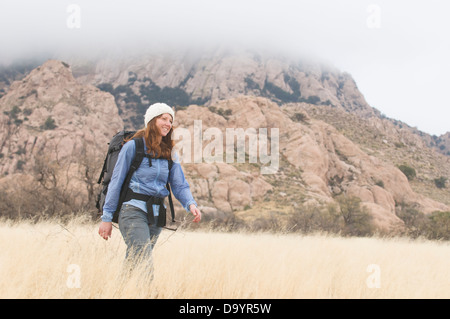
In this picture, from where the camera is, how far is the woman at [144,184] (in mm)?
2980

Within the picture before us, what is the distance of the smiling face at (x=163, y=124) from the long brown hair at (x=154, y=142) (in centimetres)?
4

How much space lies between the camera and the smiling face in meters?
3.31

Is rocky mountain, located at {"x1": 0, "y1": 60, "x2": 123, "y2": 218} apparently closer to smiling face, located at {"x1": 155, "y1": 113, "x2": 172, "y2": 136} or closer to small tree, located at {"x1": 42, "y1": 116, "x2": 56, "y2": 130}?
small tree, located at {"x1": 42, "y1": 116, "x2": 56, "y2": 130}

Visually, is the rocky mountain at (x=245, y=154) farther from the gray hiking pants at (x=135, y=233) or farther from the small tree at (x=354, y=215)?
the gray hiking pants at (x=135, y=233)

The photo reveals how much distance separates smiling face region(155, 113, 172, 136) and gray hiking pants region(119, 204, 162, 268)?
81cm

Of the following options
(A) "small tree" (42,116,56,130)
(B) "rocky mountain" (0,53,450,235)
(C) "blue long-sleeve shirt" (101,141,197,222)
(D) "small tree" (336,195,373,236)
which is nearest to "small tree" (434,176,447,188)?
(B) "rocky mountain" (0,53,450,235)

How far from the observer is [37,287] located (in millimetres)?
2969

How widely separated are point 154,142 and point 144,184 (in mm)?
415

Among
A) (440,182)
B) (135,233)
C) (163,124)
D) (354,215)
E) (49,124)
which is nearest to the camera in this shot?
(135,233)

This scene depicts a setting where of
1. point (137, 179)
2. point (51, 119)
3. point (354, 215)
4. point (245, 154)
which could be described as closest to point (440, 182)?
point (245, 154)

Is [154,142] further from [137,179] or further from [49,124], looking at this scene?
[49,124]

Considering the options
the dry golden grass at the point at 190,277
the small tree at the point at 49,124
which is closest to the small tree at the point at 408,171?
the dry golden grass at the point at 190,277

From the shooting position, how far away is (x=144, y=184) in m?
3.13
